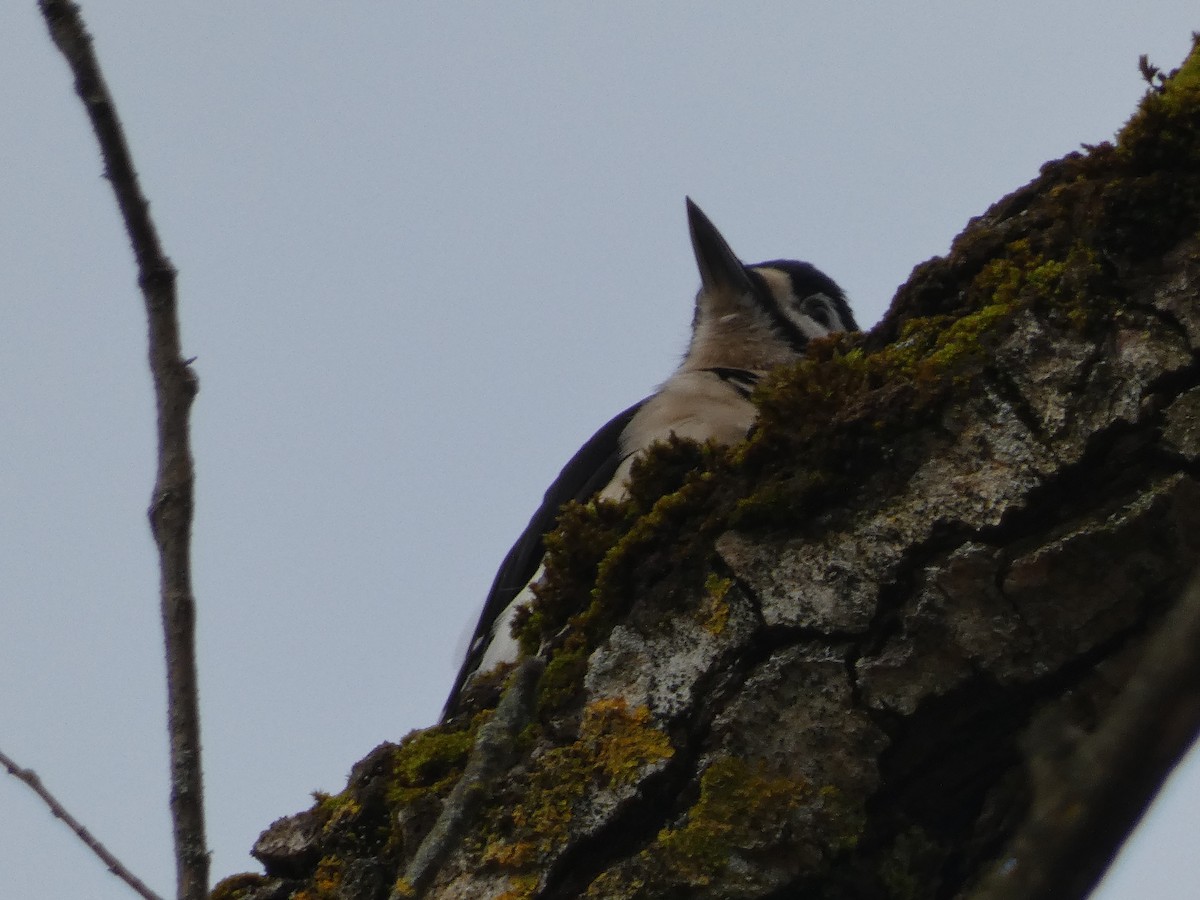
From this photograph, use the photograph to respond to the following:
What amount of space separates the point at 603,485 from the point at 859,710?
2.69 meters

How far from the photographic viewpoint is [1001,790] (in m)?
2.73

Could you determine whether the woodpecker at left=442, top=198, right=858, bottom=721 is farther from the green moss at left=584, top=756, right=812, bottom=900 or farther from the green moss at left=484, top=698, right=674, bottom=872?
the green moss at left=584, top=756, right=812, bottom=900

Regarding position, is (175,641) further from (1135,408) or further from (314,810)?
(1135,408)

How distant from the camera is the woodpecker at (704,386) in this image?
17.1 ft

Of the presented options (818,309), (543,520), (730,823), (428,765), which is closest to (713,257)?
(818,309)

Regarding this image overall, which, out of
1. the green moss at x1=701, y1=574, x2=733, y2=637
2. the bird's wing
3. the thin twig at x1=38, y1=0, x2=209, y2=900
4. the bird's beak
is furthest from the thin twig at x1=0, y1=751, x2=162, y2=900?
the bird's beak

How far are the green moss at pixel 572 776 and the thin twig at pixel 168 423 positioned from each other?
63cm

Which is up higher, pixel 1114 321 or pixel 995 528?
pixel 1114 321

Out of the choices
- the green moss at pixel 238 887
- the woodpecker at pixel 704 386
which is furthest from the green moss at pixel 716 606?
the green moss at pixel 238 887

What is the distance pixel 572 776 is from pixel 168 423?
1.03 metres

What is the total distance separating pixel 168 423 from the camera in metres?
2.71

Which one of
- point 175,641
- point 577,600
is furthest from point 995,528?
point 175,641

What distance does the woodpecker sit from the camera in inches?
206

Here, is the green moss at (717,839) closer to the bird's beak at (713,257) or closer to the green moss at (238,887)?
the green moss at (238,887)
